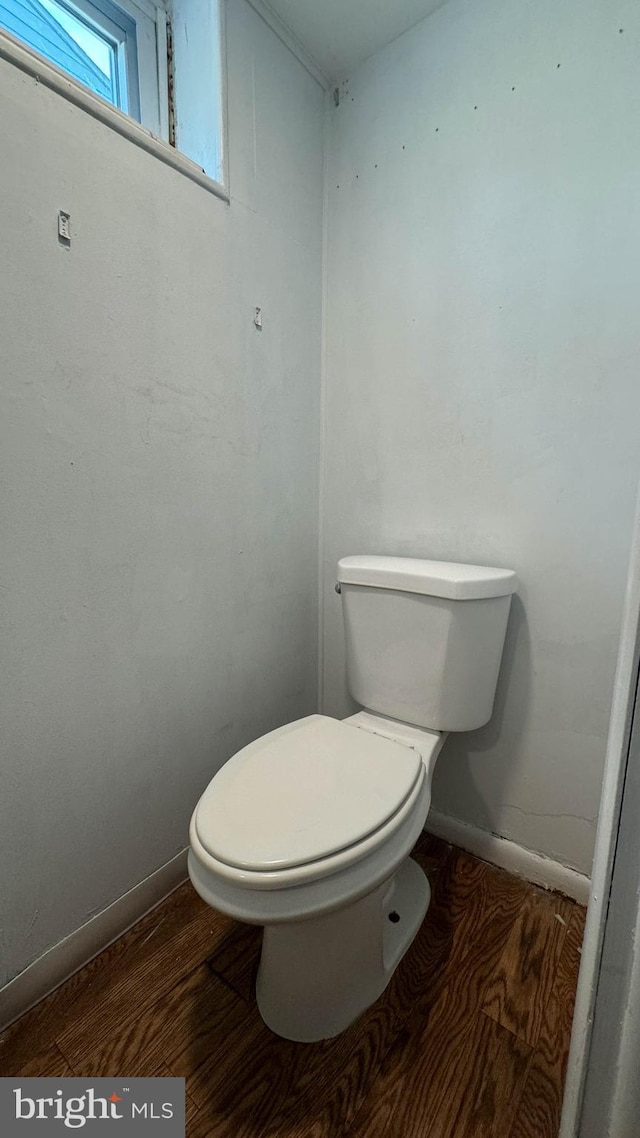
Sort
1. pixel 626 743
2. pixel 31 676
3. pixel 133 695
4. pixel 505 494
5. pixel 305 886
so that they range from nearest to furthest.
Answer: pixel 626 743 < pixel 305 886 < pixel 31 676 < pixel 133 695 < pixel 505 494

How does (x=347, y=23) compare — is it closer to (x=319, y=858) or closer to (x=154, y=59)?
(x=154, y=59)

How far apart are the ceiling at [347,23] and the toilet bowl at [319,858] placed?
5.27 feet

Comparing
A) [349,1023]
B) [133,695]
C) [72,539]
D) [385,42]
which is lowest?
[349,1023]

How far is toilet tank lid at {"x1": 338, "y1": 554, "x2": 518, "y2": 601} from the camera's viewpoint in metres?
0.94

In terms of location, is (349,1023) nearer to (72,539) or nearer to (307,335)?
(72,539)

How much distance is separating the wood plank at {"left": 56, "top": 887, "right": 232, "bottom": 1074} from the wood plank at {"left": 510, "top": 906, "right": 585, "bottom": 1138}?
1.96 feet

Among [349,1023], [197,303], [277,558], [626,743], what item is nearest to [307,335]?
[197,303]

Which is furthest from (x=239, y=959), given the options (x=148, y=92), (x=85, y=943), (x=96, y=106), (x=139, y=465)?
(x=148, y=92)

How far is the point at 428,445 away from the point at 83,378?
0.77m

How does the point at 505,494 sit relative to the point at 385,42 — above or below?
below

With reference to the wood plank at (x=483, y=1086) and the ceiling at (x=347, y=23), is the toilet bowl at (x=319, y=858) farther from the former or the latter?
the ceiling at (x=347, y=23)

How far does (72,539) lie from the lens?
0.83 meters

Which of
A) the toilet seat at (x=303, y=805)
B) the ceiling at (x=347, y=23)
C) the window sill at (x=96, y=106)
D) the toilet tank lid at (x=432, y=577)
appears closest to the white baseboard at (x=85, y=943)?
the toilet seat at (x=303, y=805)

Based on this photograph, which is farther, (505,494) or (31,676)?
(505,494)
